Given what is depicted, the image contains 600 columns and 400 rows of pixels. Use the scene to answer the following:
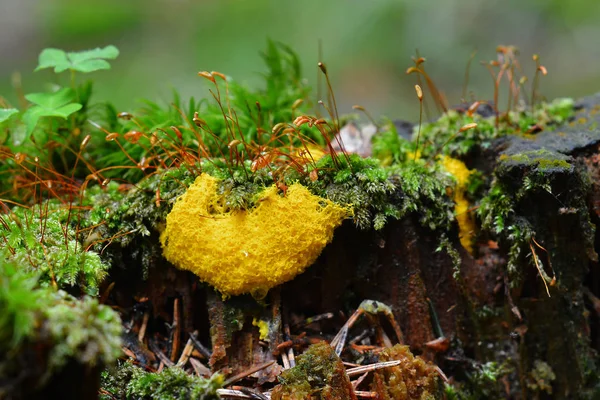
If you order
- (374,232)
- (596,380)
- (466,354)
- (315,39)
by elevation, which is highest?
(315,39)

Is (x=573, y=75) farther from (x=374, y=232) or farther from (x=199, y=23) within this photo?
(x=374, y=232)

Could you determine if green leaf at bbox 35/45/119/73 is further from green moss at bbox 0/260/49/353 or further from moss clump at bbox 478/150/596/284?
moss clump at bbox 478/150/596/284

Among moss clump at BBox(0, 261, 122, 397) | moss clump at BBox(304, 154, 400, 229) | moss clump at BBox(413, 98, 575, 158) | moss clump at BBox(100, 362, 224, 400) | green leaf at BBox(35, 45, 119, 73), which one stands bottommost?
moss clump at BBox(100, 362, 224, 400)

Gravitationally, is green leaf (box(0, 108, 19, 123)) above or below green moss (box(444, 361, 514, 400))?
above

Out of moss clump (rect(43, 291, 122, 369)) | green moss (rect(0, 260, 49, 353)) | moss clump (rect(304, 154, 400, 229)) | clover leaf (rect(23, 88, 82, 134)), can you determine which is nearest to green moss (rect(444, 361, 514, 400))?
moss clump (rect(304, 154, 400, 229))

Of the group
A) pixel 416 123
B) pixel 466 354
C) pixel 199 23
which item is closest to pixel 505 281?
pixel 466 354

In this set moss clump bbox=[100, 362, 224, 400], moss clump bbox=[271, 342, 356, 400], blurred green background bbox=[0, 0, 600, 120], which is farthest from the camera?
blurred green background bbox=[0, 0, 600, 120]

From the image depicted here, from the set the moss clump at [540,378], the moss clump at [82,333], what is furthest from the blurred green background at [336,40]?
the moss clump at [82,333]
